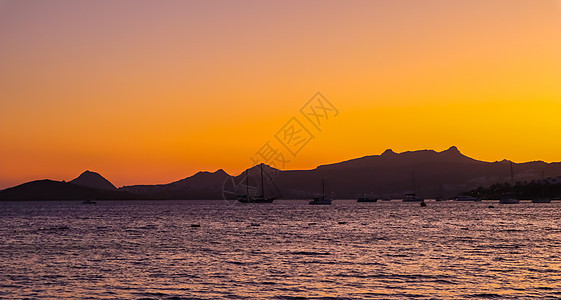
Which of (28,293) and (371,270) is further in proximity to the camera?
(371,270)

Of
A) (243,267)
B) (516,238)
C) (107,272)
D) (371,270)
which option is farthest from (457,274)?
(516,238)

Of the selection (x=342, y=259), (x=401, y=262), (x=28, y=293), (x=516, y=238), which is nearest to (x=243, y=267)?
(x=342, y=259)

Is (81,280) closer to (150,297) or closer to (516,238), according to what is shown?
(150,297)

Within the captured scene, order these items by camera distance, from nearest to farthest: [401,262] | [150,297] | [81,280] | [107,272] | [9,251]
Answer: [150,297] → [81,280] → [107,272] → [401,262] → [9,251]

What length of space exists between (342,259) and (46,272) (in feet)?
92.6

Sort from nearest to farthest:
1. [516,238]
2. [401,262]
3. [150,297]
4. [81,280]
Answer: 1. [150,297]
2. [81,280]
3. [401,262]
4. [516,238]

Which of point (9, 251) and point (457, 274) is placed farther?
point (9, 251)

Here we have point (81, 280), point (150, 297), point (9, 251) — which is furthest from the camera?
point (9, 251)

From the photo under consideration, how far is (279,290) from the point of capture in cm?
4331

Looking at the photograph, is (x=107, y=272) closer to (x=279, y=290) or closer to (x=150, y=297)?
(x=150, y=297)

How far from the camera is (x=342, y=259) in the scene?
62594 millimetres

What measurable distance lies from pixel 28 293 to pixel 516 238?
71.9 meters

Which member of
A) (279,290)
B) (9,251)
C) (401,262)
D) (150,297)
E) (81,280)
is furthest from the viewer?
(9,251)

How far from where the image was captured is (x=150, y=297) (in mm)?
40562
